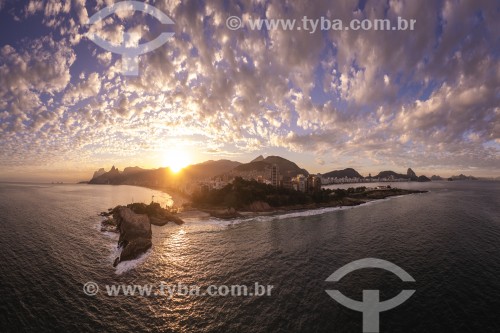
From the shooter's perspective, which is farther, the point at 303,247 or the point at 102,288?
the point at 303,247

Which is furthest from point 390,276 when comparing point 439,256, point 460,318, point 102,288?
point 102,288

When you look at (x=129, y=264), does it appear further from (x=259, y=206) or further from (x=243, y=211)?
(x=259, y=206)

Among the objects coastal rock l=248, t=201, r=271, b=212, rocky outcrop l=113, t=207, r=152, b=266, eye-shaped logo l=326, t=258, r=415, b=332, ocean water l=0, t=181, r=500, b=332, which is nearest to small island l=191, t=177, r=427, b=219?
coastal rock l=248, t=201, r=271, b=212

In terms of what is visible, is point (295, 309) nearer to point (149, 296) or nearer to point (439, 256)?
point (149, 296)

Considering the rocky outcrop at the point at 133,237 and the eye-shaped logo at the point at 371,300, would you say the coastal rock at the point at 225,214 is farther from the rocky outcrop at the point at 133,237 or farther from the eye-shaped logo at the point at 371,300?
the eye-shaped logo at the point at 371,300

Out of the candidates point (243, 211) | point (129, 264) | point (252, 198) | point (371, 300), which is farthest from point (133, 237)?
point (252, 198)

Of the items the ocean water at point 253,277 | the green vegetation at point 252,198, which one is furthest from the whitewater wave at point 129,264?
the green vegetation at point 252,198

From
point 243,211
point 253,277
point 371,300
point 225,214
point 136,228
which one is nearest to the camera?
point 371,300
